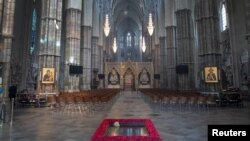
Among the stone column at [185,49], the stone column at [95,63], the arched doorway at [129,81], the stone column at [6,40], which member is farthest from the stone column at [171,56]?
the stone column at [6,40]

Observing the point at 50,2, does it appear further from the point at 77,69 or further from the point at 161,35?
the point at 161,35

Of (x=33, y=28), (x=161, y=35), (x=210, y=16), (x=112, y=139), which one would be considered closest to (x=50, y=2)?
(x=33, y=28)

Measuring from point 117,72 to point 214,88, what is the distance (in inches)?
1209

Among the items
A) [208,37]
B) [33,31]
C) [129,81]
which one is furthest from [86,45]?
[129,81]

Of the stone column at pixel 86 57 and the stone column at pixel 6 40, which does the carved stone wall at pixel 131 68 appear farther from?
the stone column at pixel 6 40

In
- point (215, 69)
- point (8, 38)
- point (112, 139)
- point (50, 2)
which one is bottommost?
point (112, 139)

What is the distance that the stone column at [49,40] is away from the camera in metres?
17.6

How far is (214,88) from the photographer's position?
16219mm

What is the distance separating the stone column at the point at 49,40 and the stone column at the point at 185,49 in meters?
14.1

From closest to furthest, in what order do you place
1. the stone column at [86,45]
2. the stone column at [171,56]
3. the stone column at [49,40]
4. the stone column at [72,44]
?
the stone column at [49,40] < the stone column at [72,44] < the stone column at [86,45] < the stone column at [171,56]

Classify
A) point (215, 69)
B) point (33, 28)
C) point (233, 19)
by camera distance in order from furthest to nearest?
1. point (33, 28)
2. point (233, 19)
3. point (215, 69)

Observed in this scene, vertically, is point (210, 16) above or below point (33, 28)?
below

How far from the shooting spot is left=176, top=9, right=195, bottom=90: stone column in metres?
22.4

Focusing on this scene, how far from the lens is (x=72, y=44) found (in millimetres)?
23641
